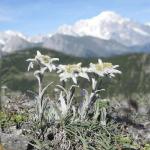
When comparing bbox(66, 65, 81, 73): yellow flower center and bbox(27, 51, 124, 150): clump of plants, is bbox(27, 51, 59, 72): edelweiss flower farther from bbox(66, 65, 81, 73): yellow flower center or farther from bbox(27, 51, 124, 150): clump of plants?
bbox(66, 65, 81, 73): yellow flower center

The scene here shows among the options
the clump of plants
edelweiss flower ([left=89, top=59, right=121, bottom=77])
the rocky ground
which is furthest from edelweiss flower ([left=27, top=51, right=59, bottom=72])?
the rocky ground

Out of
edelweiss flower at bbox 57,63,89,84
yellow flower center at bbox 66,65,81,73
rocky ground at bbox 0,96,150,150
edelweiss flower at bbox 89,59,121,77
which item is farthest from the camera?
edelweiss flower at bbox 89,59,121,77

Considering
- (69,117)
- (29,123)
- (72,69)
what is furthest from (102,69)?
(29,123)

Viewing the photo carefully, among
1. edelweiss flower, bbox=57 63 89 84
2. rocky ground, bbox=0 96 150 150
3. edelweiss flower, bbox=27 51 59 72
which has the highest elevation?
edelweiss flower, bbox=27 51 59 72

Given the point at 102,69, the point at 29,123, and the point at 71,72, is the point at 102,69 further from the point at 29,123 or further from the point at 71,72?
the point at 29,123

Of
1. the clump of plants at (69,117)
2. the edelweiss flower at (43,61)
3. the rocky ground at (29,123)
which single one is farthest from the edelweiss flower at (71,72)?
the rocky ground at (29,123)

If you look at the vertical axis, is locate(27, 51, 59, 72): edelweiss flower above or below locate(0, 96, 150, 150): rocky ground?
above

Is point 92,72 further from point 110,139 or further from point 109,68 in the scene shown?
point 110,139

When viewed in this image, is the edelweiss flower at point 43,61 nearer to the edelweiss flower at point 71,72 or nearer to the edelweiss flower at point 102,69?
the edelweiss flower at point 71,72

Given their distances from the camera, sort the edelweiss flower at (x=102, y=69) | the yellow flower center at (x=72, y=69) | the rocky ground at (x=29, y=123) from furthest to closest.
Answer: the edelweiss flower at (x=102, y=69) < the yellow flower center at (x=72, y=69) < the rocky ground at (x=29, y=123)
